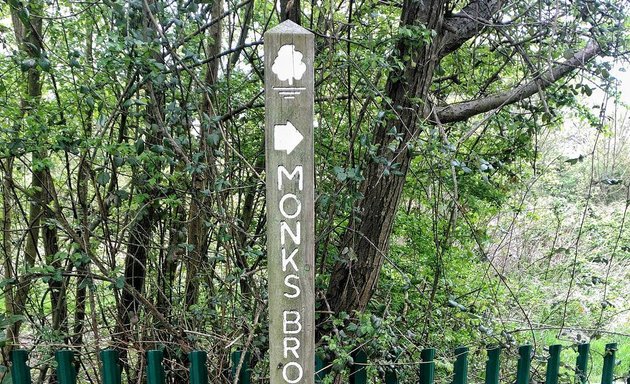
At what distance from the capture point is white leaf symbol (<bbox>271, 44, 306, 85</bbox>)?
128cm

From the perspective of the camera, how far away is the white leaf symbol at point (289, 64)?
1278 millimetres

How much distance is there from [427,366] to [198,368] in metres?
0.81

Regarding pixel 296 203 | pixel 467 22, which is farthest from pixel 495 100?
pixel 296 203

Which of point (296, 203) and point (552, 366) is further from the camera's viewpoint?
point (552, 366)

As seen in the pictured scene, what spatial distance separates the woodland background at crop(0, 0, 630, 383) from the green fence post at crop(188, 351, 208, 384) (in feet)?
0.51

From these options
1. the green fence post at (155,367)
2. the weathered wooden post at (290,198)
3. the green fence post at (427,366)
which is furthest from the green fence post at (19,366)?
the green fence post at (427,366)

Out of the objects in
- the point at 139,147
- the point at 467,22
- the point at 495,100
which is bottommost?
the point at 139,147

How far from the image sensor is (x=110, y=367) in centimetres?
172

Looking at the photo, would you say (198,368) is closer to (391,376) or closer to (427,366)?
(391,376)

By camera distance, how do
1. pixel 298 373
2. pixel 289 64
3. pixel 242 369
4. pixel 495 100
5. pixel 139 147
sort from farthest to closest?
pixel 495 100 → pixel 139 147 → pixel 242 369 → pixel 298 373 → pixel 289 64

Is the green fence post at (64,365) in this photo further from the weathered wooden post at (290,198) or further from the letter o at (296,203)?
the letter o at (296,203)

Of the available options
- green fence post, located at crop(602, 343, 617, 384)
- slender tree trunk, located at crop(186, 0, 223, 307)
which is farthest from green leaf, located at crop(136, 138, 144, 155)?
green fence post, located at crop(602, 343, 617, 384)

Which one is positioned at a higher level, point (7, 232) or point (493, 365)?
point (7, 232)

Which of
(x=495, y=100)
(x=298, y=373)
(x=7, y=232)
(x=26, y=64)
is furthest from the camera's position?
(x=495, y=100)
